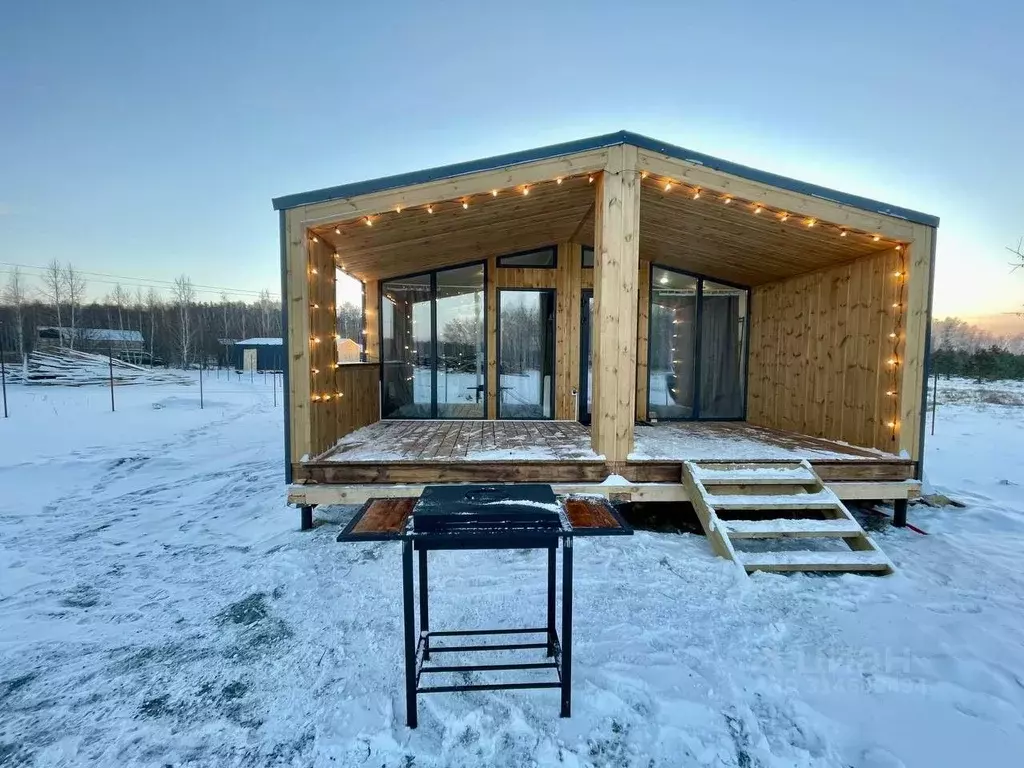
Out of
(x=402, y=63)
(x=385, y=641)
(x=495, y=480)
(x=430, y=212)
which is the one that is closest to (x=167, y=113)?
(x=402, y=63)

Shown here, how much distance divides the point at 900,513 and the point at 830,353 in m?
2.01

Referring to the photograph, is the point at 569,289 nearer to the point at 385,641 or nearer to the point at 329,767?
the point at 385,641

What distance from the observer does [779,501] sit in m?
3.77

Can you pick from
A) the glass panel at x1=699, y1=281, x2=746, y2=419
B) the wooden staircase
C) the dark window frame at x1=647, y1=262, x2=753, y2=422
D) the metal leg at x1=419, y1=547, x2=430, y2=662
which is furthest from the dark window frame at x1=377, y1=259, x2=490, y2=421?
the metal leg at x1=419, y1=547, x2=430, y2=662

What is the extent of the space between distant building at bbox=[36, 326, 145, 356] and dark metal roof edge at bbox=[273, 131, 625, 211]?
28.1 metres

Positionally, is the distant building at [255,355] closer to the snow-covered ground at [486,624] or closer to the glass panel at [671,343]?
the snow-covered ground at [486,624]

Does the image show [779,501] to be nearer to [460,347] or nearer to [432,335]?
[460,347]

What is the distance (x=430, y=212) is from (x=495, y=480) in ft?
8.82

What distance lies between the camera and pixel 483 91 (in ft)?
39.0

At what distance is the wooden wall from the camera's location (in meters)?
4.62

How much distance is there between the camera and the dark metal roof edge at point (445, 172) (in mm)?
3822

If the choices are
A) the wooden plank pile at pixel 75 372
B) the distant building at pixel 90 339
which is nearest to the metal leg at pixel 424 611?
the wooden plank pile at pixel 75 372

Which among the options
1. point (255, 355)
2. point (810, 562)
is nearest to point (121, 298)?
point (255, 355)

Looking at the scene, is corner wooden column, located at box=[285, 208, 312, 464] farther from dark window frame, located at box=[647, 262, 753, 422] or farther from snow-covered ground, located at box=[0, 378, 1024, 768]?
dark window frame, located at box=[647, 262, 753, 422]
